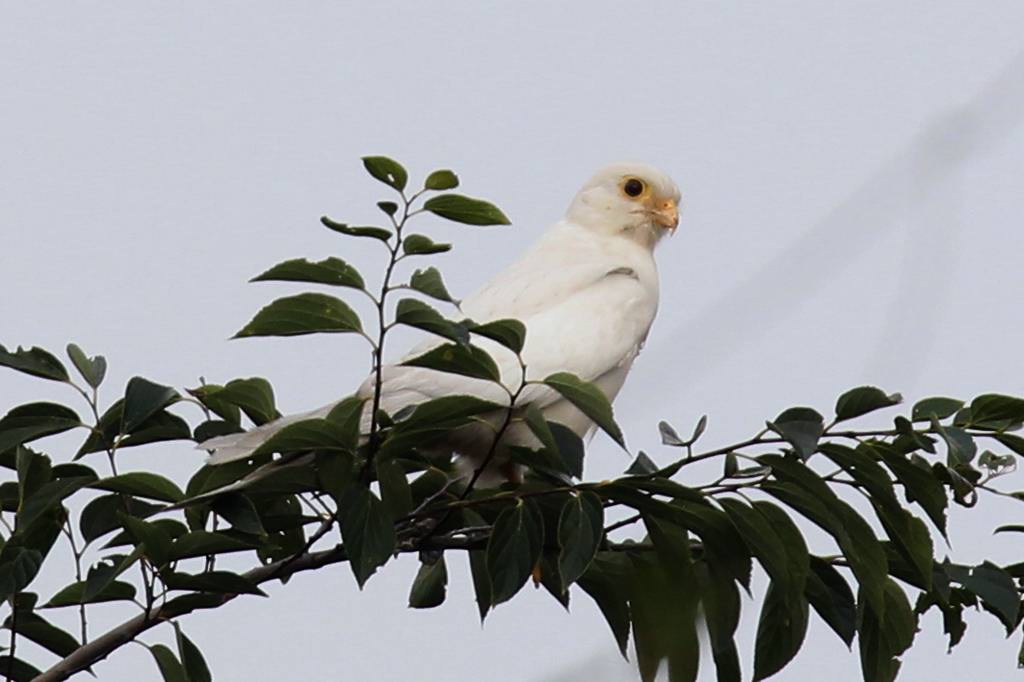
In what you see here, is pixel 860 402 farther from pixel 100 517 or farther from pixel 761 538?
pixel 100 517

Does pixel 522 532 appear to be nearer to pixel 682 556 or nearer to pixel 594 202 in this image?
pixel 682 556

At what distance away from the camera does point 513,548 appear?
3125 millimetres

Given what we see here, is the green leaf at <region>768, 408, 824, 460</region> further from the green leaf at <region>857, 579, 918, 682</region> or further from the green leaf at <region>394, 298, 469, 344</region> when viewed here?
the green leaf at <region>857, 579, 918, 682</region>

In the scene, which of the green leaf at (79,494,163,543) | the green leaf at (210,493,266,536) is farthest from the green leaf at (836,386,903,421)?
the green leaf at (79,494,163,543)

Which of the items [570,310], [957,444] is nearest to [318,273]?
[957,444]

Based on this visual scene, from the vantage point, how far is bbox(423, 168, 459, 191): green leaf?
281cm

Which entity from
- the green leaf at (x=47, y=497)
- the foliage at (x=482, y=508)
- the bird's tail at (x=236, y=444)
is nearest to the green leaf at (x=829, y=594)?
the foliage at (x=482, y=508)

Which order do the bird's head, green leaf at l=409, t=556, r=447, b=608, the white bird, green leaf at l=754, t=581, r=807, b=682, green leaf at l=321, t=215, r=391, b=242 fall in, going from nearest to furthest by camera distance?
green leaf at l=321, t=215, r=391, b=242 → green leaf at l=754, t=581, r=807, b=682 → green leaf at l=409, t=556, r=447, b=608 → the white bird → the bird's head

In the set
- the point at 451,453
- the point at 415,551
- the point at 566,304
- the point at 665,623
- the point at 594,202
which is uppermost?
the point at 594,202

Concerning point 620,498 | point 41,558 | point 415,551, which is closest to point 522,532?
point 620,498

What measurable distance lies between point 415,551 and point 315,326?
2.76 feet

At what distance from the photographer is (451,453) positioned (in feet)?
13.8

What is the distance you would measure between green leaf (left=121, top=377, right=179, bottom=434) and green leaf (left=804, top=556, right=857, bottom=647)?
1472 mm

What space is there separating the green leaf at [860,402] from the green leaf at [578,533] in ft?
1.69
